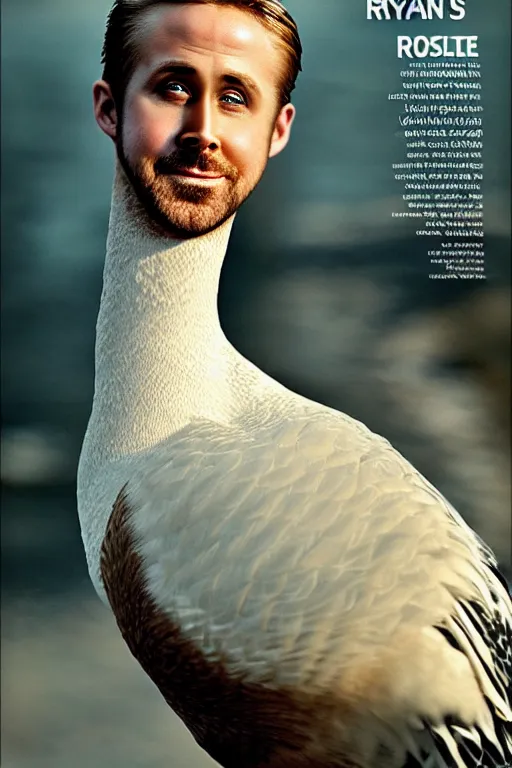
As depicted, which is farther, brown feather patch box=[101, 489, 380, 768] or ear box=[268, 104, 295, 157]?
ear box=[268, 104, 295, 157]

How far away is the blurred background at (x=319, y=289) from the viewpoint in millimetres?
1128

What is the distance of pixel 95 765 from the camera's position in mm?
1144

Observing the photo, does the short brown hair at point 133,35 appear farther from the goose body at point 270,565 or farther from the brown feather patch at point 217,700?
the brown feather patch at point 217,700

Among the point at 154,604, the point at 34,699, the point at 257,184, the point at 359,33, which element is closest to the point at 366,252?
the point at 257,184

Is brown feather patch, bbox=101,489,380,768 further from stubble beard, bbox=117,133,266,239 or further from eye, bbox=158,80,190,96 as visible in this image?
eye, bbox=158,80,190,96

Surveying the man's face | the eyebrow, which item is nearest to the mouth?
the man's face

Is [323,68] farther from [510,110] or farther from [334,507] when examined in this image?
[334,507]

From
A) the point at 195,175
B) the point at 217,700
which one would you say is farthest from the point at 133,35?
the point at 217,700

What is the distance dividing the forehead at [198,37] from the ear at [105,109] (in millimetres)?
69

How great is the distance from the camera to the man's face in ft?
3.41

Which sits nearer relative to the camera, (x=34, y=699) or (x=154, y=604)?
(x=154, y=604)

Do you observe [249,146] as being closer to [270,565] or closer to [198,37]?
[198,37]

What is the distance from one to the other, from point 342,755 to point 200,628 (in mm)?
205

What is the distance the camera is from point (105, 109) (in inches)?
43.5
